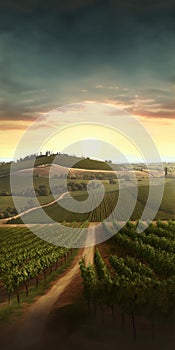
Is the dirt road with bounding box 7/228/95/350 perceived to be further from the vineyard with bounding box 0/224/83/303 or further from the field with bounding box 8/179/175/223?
the field with bounding box 8/179/175/223

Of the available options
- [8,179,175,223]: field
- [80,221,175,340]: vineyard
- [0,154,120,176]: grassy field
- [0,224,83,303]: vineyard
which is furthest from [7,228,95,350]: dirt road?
[0,154,120,176]: grassy field

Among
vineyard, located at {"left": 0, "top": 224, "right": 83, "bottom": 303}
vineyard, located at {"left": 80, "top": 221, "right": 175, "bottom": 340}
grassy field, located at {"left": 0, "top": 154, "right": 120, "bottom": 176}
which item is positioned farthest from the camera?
grassy field, located at {"left": 0, "top": 154, "right": 120, "bottom": 176}

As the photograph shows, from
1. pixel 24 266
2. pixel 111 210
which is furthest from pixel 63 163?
pixel 24 266

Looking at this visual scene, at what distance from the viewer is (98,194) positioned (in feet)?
429

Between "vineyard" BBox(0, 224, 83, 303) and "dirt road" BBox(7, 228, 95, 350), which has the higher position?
"vineyard" BBox(0, 224, 83, 303)

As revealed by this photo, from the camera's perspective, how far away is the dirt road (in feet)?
81.9

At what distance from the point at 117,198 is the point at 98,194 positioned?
15684 mm

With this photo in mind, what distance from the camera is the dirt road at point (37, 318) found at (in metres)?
25.0

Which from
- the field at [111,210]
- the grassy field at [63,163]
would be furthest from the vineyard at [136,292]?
the grassy field at [63,163]

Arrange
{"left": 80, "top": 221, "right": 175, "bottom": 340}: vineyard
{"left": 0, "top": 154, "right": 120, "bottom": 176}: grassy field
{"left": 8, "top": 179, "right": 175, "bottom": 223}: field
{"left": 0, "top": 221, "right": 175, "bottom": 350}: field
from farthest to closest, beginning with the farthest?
1. {"left": 0, "top": 154, "right": 120, "bottom": 176}: grassy field
2. {"left": 8, "top": 179, "right": 175, "bottom": 223}: field
3. {"left": 80, "top": 221, "right": 175, "bottom": 340}: vineyard
4. {"left": 0, "top": 221, "right": 175, "bottom": 350}: field

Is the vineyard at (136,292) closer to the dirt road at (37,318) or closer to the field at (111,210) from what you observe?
the dirt road at (37,318)

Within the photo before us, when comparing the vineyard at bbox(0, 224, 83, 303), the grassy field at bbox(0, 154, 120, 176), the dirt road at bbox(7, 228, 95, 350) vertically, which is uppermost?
the grassy field at bbox(0, 154, 120, 176)

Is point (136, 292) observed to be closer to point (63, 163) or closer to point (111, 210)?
point (111, 210)

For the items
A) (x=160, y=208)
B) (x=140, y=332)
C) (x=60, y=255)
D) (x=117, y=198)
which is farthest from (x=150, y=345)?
(x=117, y=198)
